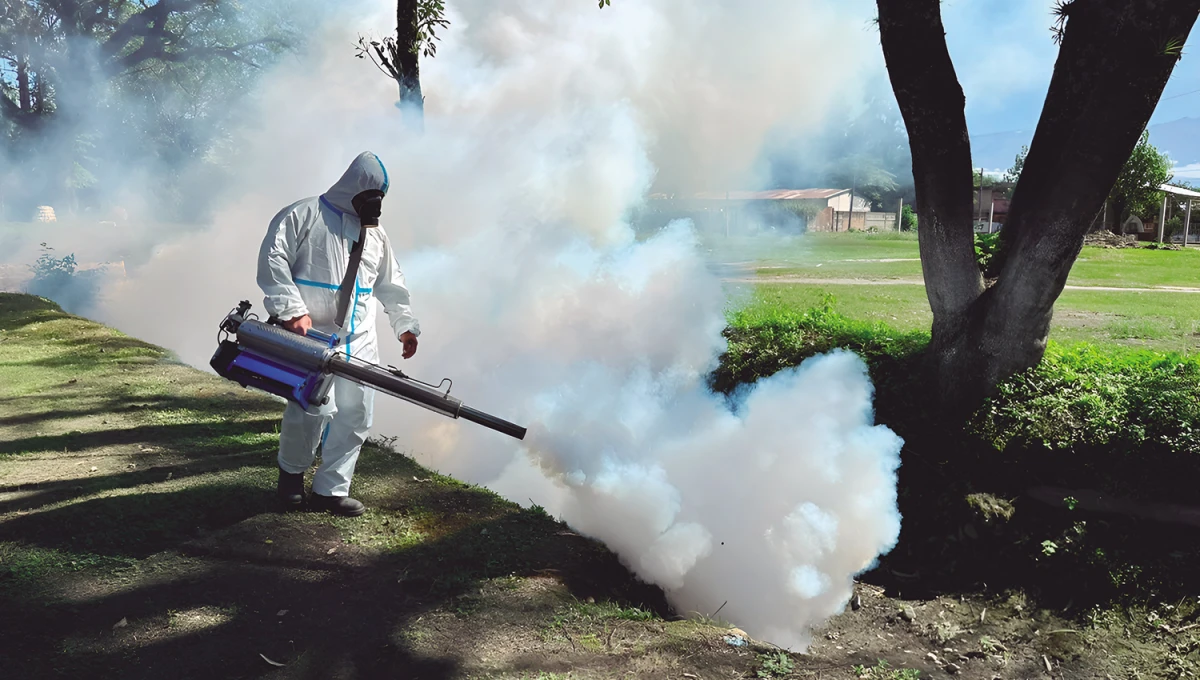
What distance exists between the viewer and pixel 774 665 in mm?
3139

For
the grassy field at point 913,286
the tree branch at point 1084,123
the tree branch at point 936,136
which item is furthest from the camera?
the grassy field at point 913,286

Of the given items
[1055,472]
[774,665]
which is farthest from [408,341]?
[1055,472]

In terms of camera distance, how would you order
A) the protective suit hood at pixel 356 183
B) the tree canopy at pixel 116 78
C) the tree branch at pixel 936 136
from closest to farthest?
the protective suit hood at pixel 356 183
the tree branch at pixel 936 136
the tree canopy at pixel 116 78

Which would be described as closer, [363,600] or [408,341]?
[363,600]

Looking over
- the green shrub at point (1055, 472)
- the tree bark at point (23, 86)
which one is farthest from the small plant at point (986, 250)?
the tree bark at point (23, 86)

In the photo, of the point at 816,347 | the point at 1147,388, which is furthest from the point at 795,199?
the point at 1147,388

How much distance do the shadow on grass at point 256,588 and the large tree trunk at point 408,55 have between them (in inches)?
186

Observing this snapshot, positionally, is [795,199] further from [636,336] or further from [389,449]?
[389,449]

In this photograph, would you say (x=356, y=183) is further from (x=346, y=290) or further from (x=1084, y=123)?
(x=1084, y=123)

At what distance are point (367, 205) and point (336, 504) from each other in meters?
1.67

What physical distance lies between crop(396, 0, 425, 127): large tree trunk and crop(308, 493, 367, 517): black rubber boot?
199 inches

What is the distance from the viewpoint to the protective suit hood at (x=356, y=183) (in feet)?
13.2

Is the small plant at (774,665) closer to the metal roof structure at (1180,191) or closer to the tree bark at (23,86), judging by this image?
the tree bark at (23,86)

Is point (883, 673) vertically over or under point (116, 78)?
under
